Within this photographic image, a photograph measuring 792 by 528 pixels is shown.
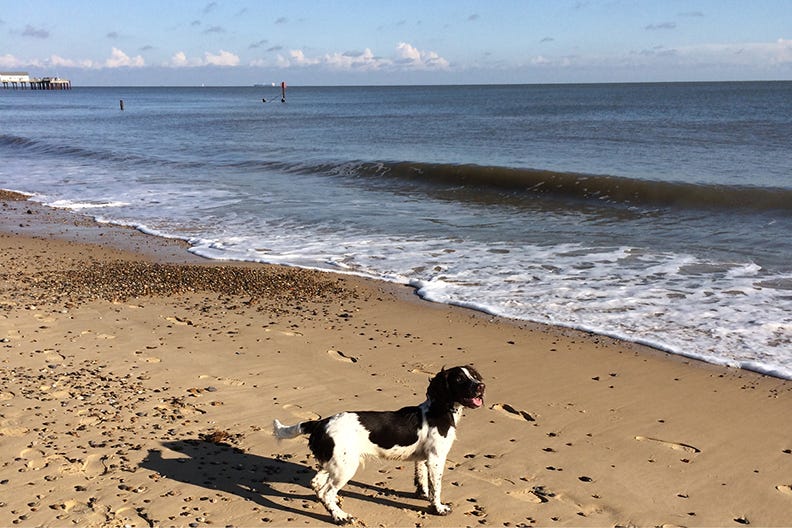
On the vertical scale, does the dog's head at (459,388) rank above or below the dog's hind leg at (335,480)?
above

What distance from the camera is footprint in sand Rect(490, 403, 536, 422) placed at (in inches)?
237

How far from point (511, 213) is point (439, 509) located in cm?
1378

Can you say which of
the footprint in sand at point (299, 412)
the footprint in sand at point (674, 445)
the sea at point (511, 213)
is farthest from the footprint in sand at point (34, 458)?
the sea at point (511, 213)

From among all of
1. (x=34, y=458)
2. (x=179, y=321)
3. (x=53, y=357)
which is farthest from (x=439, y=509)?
(x=179, y=321)

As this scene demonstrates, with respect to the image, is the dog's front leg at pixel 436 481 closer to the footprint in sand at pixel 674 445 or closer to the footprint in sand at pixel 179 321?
the footprint in sand at pixel 674 445

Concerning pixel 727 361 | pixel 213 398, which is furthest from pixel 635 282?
pixel 213 398

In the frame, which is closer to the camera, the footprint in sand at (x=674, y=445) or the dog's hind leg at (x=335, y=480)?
the dog's hind leg at (x=335, y=480)

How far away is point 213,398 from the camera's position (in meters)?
6.19

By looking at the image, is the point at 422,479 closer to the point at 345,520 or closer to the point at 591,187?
the point at 345,520

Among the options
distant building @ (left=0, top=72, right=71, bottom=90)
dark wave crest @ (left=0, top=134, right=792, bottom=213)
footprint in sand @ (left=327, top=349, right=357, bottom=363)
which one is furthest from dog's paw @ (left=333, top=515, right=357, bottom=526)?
distant building @ (left=0, top=72, right=71, bottom=90)

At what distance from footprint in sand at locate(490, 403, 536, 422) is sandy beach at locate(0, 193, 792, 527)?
0.02 m

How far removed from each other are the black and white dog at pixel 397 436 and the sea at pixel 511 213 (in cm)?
402

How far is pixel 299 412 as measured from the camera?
5.98 m

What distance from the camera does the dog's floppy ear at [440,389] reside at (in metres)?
4.52
